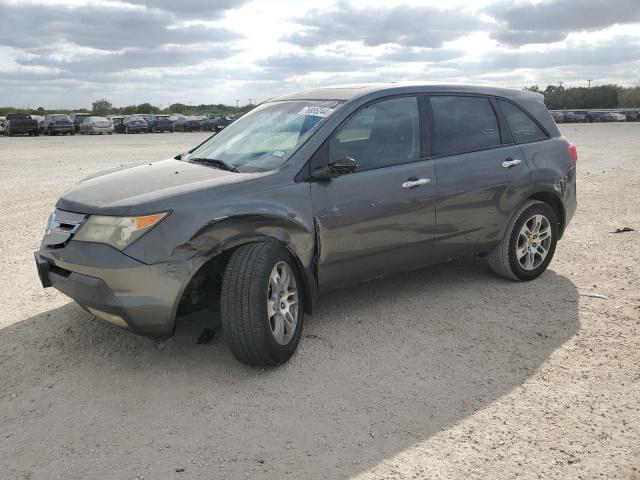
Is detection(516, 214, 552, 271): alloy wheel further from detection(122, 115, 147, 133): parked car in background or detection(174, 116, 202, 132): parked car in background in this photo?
detection(174, 116, 202, 132): parked car in background

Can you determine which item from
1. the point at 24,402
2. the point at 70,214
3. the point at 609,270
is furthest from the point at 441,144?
the point at 24,402

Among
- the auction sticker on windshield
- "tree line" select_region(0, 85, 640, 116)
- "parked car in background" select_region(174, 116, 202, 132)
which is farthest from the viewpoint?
"tree line" select_region(0, 85, 640, 116)

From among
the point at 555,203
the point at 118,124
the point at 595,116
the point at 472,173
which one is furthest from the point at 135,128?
the point at 595,116

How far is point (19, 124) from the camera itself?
38.5 m

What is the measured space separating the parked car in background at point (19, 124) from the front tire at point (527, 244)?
3964 centimetres

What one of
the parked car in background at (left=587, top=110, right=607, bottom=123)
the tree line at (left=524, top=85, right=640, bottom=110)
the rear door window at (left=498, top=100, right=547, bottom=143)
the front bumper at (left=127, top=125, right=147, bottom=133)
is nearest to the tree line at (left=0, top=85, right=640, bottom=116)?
the tree line at (left=524, top=85, right=640, bottom=110)

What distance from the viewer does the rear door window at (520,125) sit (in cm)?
543

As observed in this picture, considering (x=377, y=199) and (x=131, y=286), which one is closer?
(x=131, y=286)

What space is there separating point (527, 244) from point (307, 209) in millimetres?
2470

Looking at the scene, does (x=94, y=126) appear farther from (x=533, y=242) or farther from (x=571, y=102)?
(x=571, y=102)

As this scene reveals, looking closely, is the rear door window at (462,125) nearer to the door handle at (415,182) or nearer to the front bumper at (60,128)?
the door handle at (415,182)

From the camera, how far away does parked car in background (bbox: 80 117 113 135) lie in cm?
4128

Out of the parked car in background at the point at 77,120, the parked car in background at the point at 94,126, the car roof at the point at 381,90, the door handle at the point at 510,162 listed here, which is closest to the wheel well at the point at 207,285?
the car roof at the point at 381,90

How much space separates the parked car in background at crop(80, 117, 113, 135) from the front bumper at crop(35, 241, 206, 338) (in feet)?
134
